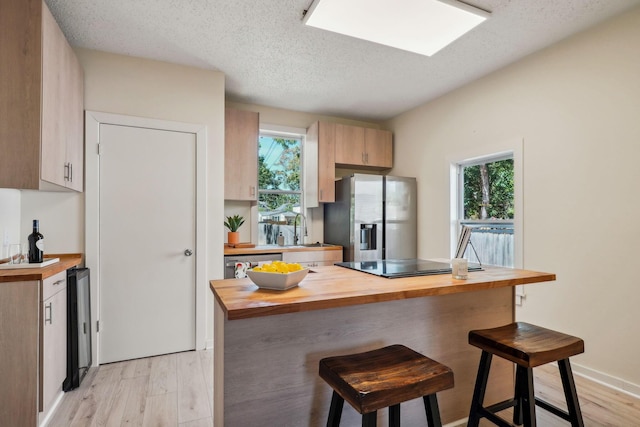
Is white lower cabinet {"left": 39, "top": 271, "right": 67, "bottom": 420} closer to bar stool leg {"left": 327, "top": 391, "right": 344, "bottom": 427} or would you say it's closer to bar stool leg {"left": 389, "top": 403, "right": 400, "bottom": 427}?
bar stool leg {"left": 327, "top": 391, "right": 344, "bottom": 427}

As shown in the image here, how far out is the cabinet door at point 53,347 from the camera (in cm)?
187

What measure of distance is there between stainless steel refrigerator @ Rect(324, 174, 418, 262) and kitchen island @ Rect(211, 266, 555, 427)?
1.99m

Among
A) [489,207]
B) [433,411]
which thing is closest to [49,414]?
[433,411]

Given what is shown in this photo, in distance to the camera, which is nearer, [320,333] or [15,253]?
[320,333]

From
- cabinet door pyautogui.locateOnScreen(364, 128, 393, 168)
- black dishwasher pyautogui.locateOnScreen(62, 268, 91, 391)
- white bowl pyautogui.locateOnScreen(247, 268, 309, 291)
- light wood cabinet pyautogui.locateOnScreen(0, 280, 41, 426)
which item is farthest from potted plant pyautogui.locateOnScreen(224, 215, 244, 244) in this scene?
white bowl pyautogui.locateOnScreen(247, 268, 309, 291)

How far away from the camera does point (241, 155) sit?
12.1 ft

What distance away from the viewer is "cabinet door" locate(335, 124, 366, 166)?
4246 mm

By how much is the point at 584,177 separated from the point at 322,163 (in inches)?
102

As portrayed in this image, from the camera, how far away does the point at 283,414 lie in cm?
147

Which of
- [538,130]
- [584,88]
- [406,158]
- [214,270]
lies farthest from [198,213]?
[584,88]

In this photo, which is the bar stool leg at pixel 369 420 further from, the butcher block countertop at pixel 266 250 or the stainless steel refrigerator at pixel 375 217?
the stainless steel refrigerator at pixel 375 217

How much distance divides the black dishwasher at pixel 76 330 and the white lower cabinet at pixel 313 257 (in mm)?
1819

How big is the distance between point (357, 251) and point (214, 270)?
64.1 inches

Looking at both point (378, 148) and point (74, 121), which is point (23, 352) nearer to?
point (74, 121)
